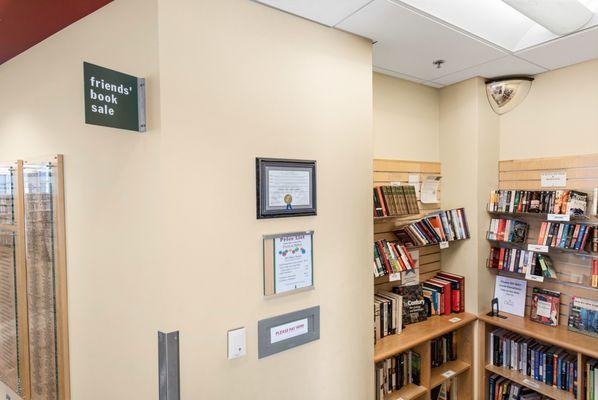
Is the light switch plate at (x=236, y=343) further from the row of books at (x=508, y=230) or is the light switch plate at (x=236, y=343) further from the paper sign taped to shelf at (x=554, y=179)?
the paper sign taped to shelf at (x=554, y=179)

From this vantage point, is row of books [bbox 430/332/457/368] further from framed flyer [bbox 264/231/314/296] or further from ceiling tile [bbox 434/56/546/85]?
ceiling tile [bbox 434/56/546/85]

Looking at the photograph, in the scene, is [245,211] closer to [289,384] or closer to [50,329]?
[289,384]

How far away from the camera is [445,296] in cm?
293

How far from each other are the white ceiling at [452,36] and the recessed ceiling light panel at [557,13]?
4.3 inches

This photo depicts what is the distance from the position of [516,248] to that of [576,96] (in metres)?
1.25

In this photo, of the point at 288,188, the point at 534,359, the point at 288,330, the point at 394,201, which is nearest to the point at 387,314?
the point at 394,201

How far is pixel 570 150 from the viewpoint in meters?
2.63

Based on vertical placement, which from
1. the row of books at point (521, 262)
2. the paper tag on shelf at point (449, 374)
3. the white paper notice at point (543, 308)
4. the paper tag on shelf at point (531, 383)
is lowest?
the paper tag on shelf at point (449, 374)

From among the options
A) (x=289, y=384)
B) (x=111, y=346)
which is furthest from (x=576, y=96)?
(x=111, y=346)

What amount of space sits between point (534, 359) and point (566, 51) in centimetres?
222

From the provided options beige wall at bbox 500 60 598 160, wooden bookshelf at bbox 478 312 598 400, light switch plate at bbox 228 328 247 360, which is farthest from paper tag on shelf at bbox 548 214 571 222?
light switch plate at bbox 228 328 247 360

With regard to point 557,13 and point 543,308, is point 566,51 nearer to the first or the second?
point 557,13

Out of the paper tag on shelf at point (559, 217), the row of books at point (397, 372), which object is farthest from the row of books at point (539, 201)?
the row of books at point (397, 372)

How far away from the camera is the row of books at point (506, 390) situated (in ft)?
8.90
